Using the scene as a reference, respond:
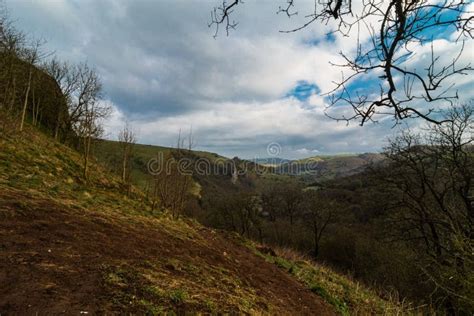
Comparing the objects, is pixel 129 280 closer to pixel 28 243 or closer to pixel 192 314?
pixel 192 314

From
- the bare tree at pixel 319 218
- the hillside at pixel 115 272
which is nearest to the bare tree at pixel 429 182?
the hillside at pixel 115 272

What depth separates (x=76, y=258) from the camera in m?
4.71

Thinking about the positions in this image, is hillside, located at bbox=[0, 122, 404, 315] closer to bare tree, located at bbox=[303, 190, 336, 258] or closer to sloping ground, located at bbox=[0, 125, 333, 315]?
sloping ground, located at bbox=[0, 125, 333, 315]

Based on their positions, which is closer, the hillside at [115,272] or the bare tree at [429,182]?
the hillside at [115,272]

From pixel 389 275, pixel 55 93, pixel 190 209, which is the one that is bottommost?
pixel 389 275

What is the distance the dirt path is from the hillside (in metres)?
0.01

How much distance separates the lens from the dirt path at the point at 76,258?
354cm

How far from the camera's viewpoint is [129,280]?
4332 millimetres

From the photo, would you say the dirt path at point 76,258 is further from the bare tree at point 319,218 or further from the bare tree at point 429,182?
the bare tree at point 319,218

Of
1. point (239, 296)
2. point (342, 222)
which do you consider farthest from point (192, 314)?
point (342, 222)

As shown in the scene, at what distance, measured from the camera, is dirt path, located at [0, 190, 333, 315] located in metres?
3.54

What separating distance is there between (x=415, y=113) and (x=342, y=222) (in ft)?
158

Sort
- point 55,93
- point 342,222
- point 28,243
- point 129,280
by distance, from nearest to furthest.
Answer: point 129,280
point 28,243
point 55,93
point 342,222

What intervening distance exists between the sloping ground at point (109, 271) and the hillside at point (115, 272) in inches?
0.5
